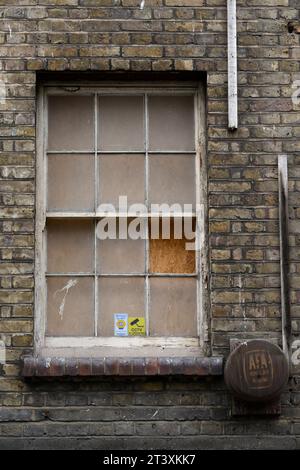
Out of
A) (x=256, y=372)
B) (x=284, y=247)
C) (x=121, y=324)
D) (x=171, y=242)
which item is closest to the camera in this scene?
(x=256, y=372)

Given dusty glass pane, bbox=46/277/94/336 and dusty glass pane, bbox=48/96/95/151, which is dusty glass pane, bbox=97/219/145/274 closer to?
dusty glass pane, bbox=46/277/94/336

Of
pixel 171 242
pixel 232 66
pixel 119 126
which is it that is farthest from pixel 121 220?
pixel 232 66

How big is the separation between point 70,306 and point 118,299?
12.3 inches

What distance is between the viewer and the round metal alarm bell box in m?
4.83

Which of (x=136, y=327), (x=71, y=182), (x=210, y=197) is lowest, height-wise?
(x=136, y=327)

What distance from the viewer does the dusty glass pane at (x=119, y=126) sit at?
5.34 m

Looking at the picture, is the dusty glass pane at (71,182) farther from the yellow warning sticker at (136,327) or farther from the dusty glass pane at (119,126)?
the yellow warning sticker at (136,327)

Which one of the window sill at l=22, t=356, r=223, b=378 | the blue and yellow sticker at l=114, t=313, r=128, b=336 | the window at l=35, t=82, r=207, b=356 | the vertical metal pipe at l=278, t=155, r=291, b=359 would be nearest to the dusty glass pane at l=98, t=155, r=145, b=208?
the window at l=35, t=82, r=207, b=356

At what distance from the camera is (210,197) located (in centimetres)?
515

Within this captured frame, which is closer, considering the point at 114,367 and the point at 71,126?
the point at 114,367

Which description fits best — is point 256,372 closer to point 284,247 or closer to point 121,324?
point 284,247

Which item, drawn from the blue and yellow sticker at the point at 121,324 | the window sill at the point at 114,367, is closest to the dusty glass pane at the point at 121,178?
the blue and yellow sticker at the point at 121,324

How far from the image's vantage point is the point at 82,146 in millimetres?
5328
